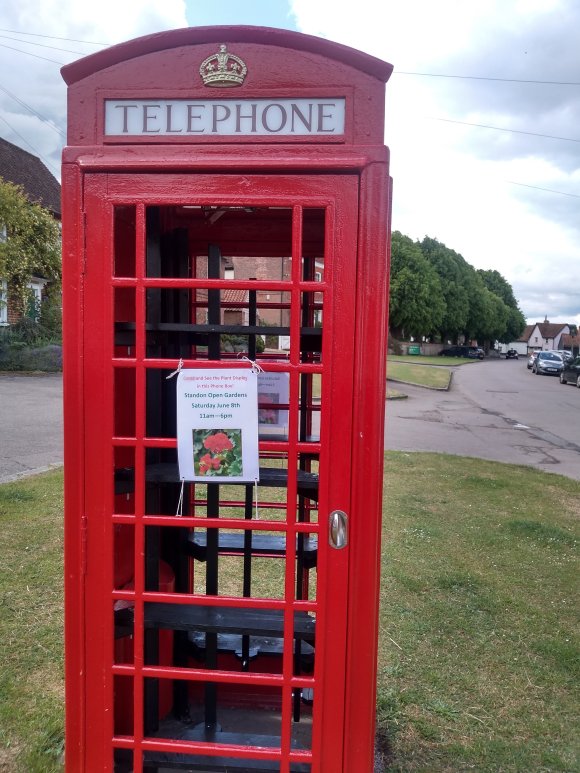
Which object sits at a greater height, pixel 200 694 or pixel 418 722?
pixel 200 694

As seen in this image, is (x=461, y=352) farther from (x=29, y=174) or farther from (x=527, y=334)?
(x=527, y=334)

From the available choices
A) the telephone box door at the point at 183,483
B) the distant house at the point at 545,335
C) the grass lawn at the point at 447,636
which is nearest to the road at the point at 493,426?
the grass lawn at the point at 447,636

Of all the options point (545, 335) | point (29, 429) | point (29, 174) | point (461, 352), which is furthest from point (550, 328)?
point (29, 429)

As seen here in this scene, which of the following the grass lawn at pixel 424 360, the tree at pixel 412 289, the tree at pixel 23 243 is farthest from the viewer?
the tree at pixel 412 289

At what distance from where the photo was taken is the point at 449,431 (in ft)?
43.6

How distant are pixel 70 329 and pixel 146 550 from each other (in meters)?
0.92

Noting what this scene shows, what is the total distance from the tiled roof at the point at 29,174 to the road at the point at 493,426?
67.8ft

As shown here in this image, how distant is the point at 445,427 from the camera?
13898 mm

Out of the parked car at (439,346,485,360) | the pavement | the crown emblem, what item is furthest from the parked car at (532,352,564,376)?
the crown emblem

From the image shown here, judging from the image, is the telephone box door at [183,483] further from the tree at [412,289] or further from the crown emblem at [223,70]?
the tree at [412,289]

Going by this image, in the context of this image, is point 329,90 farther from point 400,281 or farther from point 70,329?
point 400,281

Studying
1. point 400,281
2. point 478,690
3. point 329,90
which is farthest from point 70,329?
point 400,281

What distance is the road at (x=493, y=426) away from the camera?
35.6 ft

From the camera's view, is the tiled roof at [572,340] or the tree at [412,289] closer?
the tree at [412,289]
